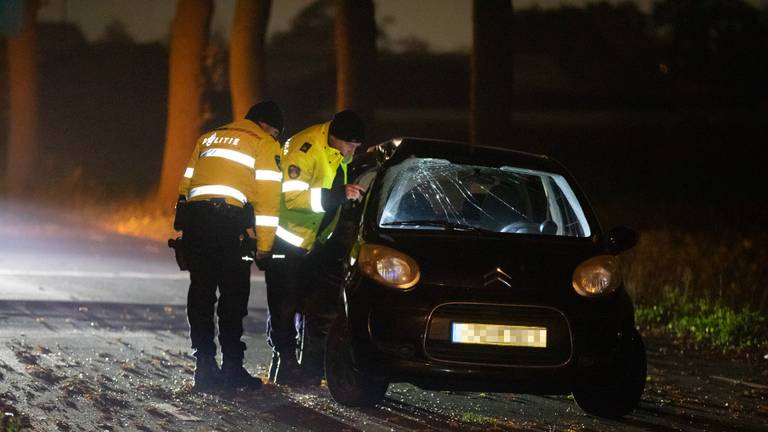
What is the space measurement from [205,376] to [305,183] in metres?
1.39

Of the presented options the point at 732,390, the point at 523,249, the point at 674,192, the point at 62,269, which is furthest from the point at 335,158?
the point at 674,192

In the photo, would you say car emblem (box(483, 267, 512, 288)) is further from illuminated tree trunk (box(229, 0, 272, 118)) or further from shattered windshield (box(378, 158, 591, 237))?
illuminated tree trunk (box(229, 0, 272, 118))

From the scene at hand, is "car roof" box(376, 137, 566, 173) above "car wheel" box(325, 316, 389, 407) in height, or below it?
above

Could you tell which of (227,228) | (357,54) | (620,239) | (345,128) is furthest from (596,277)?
(357,54)

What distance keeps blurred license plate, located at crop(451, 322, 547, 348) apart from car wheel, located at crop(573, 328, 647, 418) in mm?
355

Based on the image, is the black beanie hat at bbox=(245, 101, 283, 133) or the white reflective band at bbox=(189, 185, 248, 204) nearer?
the white reflective band at bbox=(189, 185, 248, 204)

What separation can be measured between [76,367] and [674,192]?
29.8 metres

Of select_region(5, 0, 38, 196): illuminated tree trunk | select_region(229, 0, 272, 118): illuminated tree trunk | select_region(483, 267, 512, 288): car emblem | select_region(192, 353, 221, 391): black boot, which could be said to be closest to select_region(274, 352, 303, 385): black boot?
select_region(192, 353, 221, 391): black boot

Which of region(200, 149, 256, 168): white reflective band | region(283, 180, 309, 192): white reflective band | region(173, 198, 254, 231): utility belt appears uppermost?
region(200, 149, 256, 168): white reflective band

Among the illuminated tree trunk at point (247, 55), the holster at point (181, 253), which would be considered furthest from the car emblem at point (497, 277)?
the illuminated tree trunk at point (247, 55)

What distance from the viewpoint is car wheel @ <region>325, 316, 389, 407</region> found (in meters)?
8.02

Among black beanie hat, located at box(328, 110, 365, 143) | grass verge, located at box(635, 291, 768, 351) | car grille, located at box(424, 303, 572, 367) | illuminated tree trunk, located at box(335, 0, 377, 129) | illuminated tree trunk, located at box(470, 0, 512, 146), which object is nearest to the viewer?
car grille, located at box(424, 303, 572, 367)

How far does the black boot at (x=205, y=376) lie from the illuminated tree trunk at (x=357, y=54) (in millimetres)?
14875

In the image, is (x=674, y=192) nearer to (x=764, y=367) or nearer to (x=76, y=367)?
(x=764, y=367)
